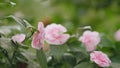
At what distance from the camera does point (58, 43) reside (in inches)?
55.0

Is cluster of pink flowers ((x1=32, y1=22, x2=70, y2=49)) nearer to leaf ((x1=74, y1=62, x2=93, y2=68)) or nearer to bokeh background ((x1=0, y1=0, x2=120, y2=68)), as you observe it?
leaf ((x1=74, y1=62, x2=93, y2=68))

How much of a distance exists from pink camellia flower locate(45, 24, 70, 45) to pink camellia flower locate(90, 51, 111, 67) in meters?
0.10

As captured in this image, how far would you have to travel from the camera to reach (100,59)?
137cm

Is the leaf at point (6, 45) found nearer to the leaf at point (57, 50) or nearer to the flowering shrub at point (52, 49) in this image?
the flowering shrub at point (52, 49)

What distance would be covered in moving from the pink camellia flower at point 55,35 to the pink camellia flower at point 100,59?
0.10 metres

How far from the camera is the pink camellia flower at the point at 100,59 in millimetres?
1357

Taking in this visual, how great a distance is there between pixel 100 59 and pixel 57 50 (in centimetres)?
13

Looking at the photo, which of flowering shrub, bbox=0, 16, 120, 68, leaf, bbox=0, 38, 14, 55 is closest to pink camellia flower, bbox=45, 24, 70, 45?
flowering shrub, bbox=0, 16, 120, 68

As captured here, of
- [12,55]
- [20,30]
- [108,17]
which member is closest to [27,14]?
[108,17]

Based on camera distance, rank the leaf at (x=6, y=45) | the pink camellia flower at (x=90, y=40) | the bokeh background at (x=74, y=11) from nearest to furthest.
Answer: the leaf at (x=6, y=45) → the pink camellia flower at (x=90, y=40) → the bokeh background at (x=74, y=11)

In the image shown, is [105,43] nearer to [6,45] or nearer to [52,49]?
[52,49]

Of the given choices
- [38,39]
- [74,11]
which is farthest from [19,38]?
[74,11]

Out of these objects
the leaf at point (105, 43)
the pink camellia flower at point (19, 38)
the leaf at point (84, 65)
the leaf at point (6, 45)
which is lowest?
the leaf at point (84, 65)

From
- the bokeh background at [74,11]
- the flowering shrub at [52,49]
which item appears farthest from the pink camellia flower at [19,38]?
the bokeh background at [74,11]
